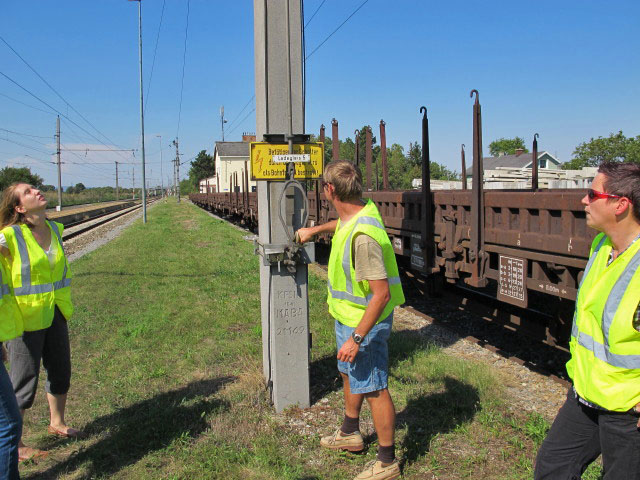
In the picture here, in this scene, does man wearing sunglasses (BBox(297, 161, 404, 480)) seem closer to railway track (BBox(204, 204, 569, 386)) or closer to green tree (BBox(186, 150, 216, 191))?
railway track (BBox(204, 204, 569, 386))

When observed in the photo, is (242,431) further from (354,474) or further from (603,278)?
(603,278)

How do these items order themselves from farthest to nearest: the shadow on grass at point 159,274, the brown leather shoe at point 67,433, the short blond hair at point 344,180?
the shadow on grass at point 159,274 < the brown leather shoe at point 67,433 < the short blond hair at point 344,180

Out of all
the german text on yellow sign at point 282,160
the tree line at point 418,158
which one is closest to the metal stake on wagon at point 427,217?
the german text on yellow sign at point 282,160

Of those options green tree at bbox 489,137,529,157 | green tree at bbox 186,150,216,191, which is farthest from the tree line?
green tree at bbox 186,150,216,191

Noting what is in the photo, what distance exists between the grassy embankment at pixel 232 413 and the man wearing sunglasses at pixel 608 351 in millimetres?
1196

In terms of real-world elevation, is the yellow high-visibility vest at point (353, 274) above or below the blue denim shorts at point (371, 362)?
above

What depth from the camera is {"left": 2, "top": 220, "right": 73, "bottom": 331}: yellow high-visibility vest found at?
11.4ft

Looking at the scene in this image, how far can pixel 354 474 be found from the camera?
11.1ft

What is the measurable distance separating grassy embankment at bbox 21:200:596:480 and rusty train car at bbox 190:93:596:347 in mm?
919

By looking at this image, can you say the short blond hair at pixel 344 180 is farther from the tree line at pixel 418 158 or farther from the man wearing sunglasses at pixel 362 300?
the tree line at pixel 418 158

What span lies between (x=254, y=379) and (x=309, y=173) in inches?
77.1

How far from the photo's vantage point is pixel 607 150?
48.5 metres

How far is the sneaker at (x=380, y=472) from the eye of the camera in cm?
317

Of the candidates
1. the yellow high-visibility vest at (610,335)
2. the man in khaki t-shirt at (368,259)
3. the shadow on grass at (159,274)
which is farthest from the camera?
the shadow on grass at (159,274)
